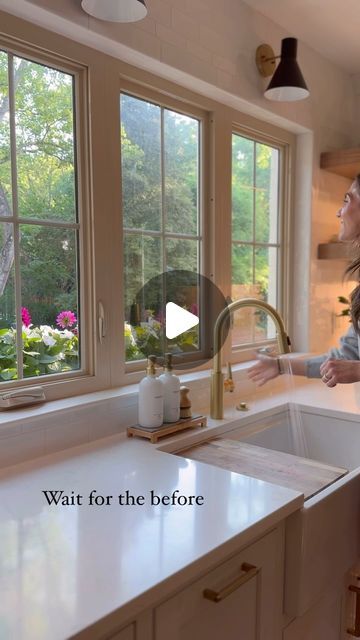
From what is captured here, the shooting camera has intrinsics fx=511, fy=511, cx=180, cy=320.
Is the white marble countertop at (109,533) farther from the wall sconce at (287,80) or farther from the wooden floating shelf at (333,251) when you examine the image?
the wooden floating shelf at (333,251)

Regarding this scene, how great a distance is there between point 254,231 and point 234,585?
1.74 meters

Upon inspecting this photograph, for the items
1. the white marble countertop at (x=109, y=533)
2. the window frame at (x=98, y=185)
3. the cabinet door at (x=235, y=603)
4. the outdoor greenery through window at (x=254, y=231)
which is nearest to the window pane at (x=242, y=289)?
the outdoor greenery through window at (x=254, y=231)

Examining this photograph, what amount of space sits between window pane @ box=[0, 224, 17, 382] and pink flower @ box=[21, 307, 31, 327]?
3 centimetres

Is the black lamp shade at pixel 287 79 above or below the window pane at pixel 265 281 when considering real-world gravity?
above

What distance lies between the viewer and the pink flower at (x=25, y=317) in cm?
147

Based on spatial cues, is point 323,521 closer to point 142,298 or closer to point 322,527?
point 322,527

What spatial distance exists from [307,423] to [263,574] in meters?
0.94

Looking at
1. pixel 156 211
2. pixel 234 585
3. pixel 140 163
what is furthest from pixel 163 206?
pixel 234 585

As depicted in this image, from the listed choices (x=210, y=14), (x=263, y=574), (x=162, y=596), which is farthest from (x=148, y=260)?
(x=162, y=596)

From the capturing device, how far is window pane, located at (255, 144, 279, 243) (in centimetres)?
243

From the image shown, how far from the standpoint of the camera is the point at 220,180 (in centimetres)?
211

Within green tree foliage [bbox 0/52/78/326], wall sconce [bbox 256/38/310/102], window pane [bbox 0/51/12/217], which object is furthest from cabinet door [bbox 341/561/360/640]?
wall sconce [bbox 256/38/310/102]

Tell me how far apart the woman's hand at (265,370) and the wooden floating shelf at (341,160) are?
129 cm

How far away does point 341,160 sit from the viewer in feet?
8.41
